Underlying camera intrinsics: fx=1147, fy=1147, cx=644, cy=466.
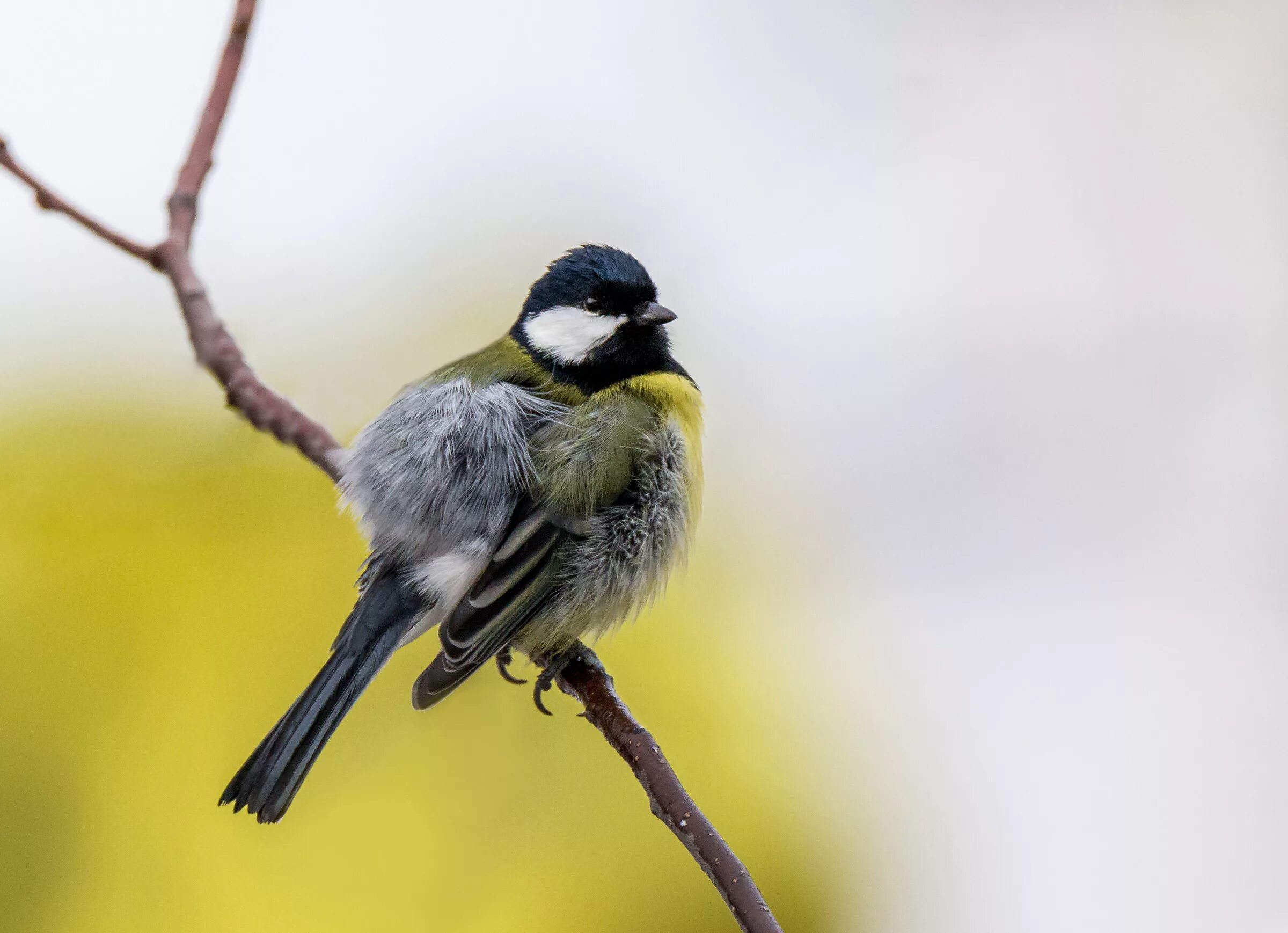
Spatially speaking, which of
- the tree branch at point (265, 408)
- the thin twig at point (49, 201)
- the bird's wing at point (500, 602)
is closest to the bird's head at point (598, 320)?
the bird's wing at point (500, 602)

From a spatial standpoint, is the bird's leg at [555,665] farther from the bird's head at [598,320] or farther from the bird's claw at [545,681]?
the bird's head at [598,320]

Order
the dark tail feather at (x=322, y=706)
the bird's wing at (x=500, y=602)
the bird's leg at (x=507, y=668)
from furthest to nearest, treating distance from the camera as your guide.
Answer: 1. the bird's leg at (x=507, y=668)
2. the bird's wing at (x=500, y=602)
3. the dark tail feather at (x=322, y=706)

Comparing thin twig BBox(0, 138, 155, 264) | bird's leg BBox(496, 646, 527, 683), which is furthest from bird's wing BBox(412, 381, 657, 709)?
thin twig BBox(0, 138, 155, 264)

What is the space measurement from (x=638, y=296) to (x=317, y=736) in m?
0.93

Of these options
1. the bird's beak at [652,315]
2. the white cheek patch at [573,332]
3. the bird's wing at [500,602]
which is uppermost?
the bird's beak at [652,315]

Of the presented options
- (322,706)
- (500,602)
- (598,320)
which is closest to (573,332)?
(598,320)

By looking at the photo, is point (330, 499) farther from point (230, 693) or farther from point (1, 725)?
point (1, 725)

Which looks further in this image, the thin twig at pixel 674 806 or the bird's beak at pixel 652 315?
the bird's beak at pixel 652 315

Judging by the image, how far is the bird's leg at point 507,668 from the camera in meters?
2.18

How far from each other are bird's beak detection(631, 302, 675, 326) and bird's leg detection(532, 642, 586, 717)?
22.6 inches

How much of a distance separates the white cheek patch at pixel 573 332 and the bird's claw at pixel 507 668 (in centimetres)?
58

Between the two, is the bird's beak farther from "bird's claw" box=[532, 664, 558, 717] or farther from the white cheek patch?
"bird's claw" box=[532, 664, 558, 717]

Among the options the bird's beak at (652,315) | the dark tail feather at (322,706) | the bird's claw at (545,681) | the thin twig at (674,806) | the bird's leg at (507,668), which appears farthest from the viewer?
the bird's leg at (507,668)

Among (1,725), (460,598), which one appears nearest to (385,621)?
(460,598)
